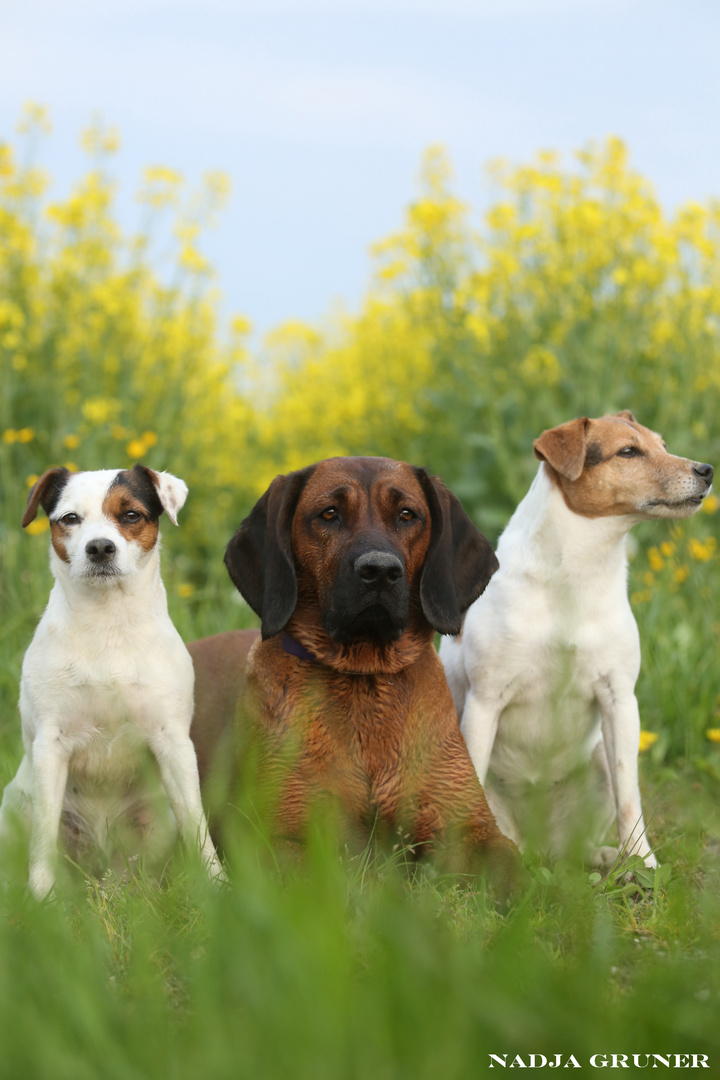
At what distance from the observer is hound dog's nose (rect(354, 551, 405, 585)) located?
11.0 ft

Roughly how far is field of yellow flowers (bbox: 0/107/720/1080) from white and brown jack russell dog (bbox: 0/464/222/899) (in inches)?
14.1

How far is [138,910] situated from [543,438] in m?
2.37

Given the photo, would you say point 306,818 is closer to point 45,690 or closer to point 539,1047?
point 45,690

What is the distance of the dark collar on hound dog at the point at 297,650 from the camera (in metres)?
3.70

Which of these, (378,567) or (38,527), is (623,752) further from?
(38,527)

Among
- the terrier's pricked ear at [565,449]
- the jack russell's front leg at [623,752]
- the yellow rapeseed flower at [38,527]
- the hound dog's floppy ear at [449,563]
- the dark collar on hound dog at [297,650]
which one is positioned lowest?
the jack russell's front leg at [623,752]

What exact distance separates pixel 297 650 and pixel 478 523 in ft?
15.5

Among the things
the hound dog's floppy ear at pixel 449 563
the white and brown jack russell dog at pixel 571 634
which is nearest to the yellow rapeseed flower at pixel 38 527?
the white and brown jack russell dog at pixel 571 634

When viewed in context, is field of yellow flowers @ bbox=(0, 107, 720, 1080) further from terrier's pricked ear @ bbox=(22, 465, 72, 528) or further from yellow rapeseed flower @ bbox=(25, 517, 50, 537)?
terrier's pricked ear @ bbox=(22, 465, 72, 528)

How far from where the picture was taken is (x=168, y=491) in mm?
3990

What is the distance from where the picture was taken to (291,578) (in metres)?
3.68

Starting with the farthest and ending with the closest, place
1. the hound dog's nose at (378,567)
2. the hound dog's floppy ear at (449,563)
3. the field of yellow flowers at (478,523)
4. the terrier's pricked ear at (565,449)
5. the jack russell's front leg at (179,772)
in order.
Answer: the terrier's pricked ear at (565,449) → the jack russell's front leg at (179,772) → the hound dog's floppy ear at (449,563) → the hound dog's nose at (378,567) → the field of yellow flowers at (478,523)

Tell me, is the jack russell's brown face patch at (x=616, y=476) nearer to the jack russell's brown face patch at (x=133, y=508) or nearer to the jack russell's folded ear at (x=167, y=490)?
the jack russell's folded ear at (x=167, y=490)

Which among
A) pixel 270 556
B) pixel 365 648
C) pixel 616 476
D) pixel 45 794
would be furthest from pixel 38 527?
pixel 616 476
